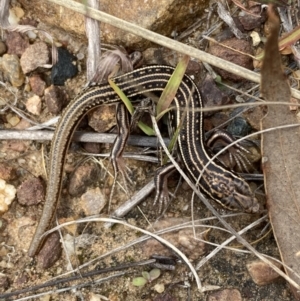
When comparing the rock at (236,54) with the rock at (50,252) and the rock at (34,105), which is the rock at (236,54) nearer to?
the rock at (34,105)

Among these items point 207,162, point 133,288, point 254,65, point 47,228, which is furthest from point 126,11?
point 133,288

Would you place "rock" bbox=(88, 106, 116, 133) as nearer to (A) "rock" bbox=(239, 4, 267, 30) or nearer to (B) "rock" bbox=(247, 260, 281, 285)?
(A) "rock" bbox=(239, 4, 267, 30)

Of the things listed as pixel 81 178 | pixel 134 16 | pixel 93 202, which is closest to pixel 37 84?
pixel 81 178

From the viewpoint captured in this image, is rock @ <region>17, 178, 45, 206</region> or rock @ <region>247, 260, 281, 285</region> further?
rock @ <region>17, 178, 45, 206</region>

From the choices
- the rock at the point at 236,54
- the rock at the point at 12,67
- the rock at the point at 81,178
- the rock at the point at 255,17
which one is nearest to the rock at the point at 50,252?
the rock at the point at 81,178

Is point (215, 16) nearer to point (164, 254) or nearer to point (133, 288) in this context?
point (164, 254)

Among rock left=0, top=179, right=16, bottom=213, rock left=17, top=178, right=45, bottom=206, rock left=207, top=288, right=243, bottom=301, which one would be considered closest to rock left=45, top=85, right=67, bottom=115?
rock left=17, top=178, right=45, bottom=206
